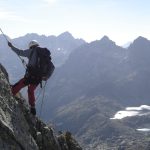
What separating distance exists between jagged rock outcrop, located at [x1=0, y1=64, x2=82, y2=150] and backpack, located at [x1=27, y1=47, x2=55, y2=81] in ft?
5.59

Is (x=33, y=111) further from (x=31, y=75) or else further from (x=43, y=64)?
(x=43, y=64)

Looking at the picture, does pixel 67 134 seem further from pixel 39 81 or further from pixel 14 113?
pixel 14 113

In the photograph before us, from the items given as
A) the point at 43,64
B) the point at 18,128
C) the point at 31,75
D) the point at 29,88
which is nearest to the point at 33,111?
the point at 29,88

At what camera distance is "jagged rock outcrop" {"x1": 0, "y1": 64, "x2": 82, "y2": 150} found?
15891mm

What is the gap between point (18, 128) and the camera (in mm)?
17359

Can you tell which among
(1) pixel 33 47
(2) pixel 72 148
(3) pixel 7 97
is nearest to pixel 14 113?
(3) pixel 7 97

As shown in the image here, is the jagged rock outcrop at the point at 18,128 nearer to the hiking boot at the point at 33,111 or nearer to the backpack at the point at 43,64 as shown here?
the hiking boot at the point at 33,111

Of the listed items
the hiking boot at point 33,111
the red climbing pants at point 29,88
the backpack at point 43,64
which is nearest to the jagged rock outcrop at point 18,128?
the hiking boot at point 33,111

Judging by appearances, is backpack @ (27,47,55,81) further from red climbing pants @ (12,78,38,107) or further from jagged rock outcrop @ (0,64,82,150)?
→ jagged rock outcrop @ (0,64,82,150)

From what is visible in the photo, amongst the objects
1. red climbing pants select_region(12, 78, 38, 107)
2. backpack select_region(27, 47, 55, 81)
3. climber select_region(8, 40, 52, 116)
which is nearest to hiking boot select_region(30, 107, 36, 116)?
climber select_region(8, 40, 52, 116)

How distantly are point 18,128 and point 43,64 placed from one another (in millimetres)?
3773

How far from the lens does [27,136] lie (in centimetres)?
1825

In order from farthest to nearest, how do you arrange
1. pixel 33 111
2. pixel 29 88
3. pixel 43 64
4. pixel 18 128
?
pixel 33 111 → pixel 29 88 → pixel 43 64 → pixel 18 128

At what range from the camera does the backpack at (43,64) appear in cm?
1938
